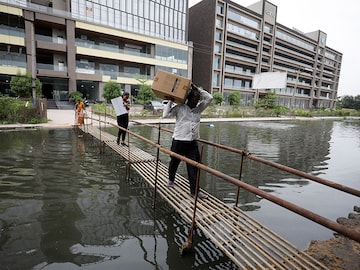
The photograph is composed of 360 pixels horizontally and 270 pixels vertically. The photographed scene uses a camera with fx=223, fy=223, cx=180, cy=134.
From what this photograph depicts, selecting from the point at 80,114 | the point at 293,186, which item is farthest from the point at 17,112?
the point at 293,186

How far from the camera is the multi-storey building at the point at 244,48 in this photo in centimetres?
4253

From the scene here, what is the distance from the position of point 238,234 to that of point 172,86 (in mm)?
2076

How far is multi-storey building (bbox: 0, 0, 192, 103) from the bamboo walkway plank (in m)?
25.1

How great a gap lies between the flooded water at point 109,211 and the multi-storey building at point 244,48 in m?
36.5

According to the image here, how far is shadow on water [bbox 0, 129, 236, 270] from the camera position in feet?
8.12

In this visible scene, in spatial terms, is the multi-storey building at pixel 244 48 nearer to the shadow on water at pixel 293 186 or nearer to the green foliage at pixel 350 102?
the green foliage at pixel 350 102

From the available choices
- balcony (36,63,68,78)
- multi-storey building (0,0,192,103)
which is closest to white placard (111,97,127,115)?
multi-storey building (0,0,192,103)

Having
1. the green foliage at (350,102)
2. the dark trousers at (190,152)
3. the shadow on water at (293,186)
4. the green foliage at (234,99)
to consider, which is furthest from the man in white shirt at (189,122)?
the green foliage at (350,102)

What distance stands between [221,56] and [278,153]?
38.2 metres

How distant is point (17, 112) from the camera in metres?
12.4

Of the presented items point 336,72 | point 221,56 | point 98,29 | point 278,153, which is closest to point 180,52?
point 221,56

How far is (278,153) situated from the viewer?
8.73 meters

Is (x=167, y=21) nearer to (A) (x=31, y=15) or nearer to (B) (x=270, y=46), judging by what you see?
(A) (x=31, y=15)

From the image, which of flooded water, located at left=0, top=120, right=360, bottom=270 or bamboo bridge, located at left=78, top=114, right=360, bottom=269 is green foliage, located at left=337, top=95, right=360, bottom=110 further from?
bamboo bridge, located at left=78, top=114, right=360, bottom=269
